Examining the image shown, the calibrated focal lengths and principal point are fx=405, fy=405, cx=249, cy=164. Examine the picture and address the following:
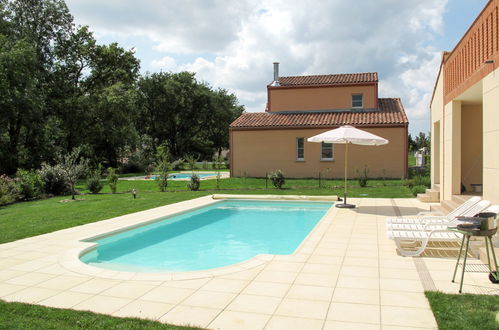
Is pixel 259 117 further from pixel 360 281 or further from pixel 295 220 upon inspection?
pixel 360 281

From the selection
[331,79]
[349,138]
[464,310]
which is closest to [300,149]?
[331,79]

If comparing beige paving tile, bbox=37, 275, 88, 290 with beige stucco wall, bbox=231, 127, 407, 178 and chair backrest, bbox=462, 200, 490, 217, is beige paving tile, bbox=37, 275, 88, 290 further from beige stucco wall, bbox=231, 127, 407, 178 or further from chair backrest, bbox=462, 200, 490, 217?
beige stucco wall, bbox=231, 127, 407, 178

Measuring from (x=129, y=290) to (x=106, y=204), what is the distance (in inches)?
359

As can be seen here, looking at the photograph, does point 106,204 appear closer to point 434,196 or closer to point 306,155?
point 434,196

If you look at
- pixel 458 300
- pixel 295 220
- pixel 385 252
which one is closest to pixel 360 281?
pixel 458 300

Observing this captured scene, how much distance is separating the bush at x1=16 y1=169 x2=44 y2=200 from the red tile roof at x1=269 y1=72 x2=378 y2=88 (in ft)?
52.4

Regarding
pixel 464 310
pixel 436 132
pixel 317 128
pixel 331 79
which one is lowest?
pixel 464 310

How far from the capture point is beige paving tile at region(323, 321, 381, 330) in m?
3.86

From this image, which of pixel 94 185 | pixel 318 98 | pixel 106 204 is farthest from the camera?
pixel 318 98

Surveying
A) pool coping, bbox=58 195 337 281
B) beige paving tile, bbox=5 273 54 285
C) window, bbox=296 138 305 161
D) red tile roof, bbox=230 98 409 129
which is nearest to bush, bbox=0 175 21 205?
pool coping, bbox=58 195 337 281

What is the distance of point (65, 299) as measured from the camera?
15.7 ft

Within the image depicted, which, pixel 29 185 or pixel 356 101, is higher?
pixel 356 101

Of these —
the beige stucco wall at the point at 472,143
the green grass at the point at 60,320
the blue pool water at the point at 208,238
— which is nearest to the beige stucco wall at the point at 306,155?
the blue pool water at the point at 208,238

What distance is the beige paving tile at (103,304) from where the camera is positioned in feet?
14.6
